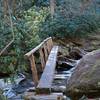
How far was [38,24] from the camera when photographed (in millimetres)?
13422

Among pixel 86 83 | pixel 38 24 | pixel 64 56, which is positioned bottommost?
pixel 64 56

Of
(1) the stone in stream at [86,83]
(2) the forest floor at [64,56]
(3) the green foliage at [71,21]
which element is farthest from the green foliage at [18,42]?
(1) the stone in stream at [86,83]

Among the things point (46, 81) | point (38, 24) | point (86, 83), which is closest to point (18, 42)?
point (38, 24)

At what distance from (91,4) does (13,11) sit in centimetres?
543

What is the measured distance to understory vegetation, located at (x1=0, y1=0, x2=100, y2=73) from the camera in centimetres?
1052

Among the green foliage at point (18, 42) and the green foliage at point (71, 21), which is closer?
the green foliage at point (18, 42)

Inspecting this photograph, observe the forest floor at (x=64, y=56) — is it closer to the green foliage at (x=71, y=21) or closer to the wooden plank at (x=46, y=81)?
the wooden plank at (x=46, y=81)

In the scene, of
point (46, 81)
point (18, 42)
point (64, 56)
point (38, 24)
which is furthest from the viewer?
point (38, 24)

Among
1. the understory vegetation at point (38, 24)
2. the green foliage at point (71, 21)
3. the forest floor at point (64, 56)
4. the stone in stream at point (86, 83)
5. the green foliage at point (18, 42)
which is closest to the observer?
the stone in stream at point (86, 83)

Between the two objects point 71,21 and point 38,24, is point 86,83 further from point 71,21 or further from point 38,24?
point 71,21

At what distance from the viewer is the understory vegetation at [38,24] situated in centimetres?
1052

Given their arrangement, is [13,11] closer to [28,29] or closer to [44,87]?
[28,29]

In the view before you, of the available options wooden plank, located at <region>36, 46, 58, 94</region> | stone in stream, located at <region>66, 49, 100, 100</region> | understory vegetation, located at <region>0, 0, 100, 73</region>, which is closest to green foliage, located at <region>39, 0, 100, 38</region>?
understory vegetation, located at <region>0, 0, 100, 73</region>

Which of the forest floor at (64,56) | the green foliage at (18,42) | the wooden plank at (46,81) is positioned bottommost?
the forest floor at (64,56)
